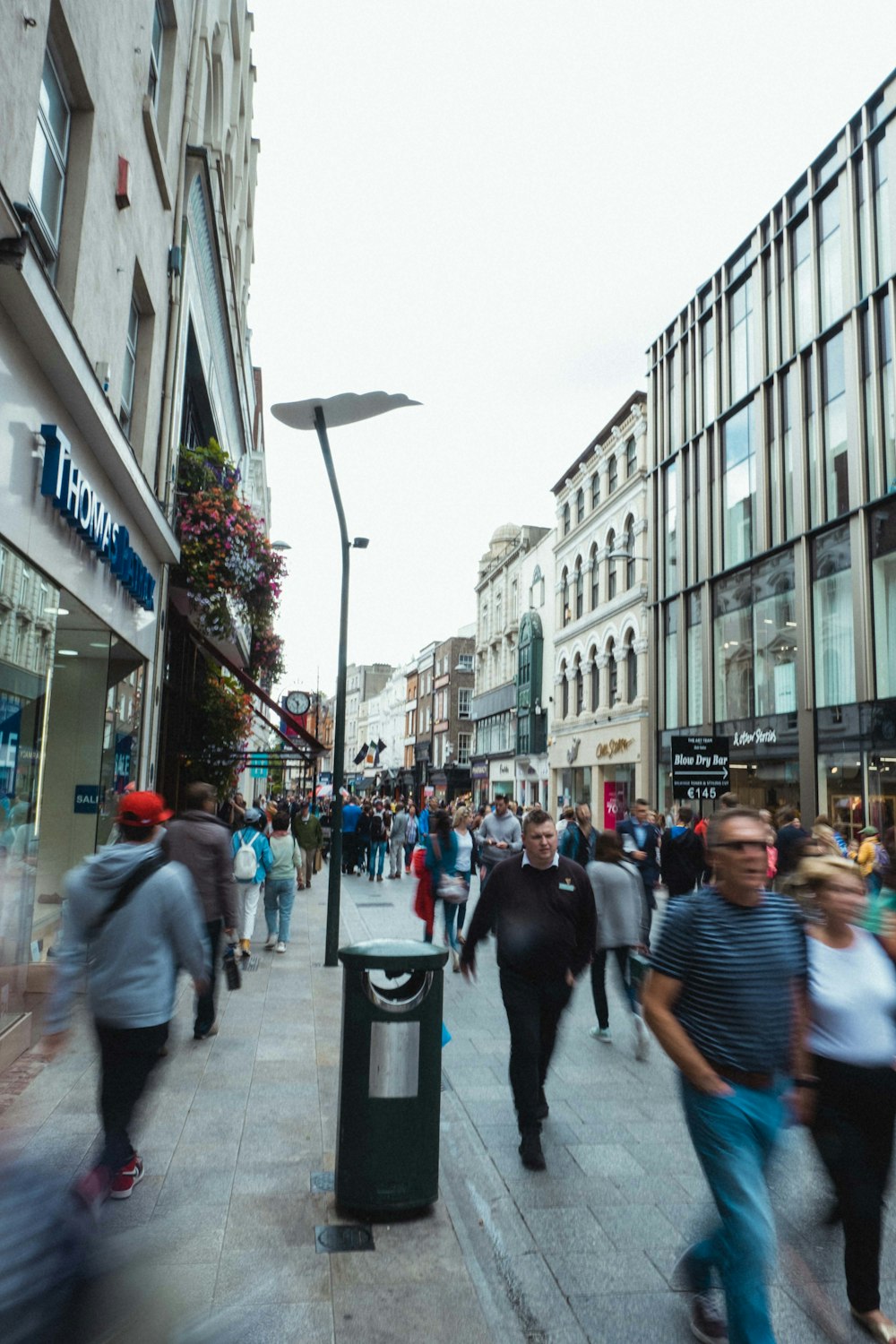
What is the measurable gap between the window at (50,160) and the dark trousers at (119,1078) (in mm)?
5595

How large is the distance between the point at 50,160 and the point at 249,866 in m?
6.67

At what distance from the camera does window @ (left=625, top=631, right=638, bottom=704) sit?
117ft

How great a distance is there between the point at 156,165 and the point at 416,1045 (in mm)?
10035

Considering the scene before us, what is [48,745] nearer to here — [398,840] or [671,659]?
[398,840]

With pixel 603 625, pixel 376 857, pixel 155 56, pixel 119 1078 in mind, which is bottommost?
pixel 376 857

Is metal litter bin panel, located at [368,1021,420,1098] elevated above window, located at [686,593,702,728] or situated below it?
below

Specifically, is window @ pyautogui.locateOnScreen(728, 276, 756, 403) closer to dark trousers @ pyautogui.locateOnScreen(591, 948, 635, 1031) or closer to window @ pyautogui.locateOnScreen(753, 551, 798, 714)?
window @ pyautogui.locateOnScreen(753, 551, 798, 714)

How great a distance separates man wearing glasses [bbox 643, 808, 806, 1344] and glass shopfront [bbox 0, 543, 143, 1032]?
4.04 m

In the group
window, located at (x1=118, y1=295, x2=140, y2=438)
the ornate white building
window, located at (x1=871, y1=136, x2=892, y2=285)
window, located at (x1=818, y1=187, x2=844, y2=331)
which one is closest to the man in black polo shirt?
window, located at (x1=118, y1=295, x2=140, y2=438)

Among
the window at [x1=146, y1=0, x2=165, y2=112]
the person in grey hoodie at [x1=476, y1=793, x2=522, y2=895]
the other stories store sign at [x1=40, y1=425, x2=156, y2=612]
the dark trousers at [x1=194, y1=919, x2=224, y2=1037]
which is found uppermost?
the window at [x1=146, y1=0, x2=165, y2=112]

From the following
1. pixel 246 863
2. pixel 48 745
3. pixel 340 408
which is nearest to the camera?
pixel 340 408

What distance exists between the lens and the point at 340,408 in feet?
27.4

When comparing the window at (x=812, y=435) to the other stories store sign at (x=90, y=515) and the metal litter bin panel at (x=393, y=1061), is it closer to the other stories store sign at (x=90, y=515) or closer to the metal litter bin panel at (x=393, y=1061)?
the other stories store sign at (x=90, y=515)

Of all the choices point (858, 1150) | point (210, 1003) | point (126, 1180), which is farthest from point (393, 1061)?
point (210, 1003)
